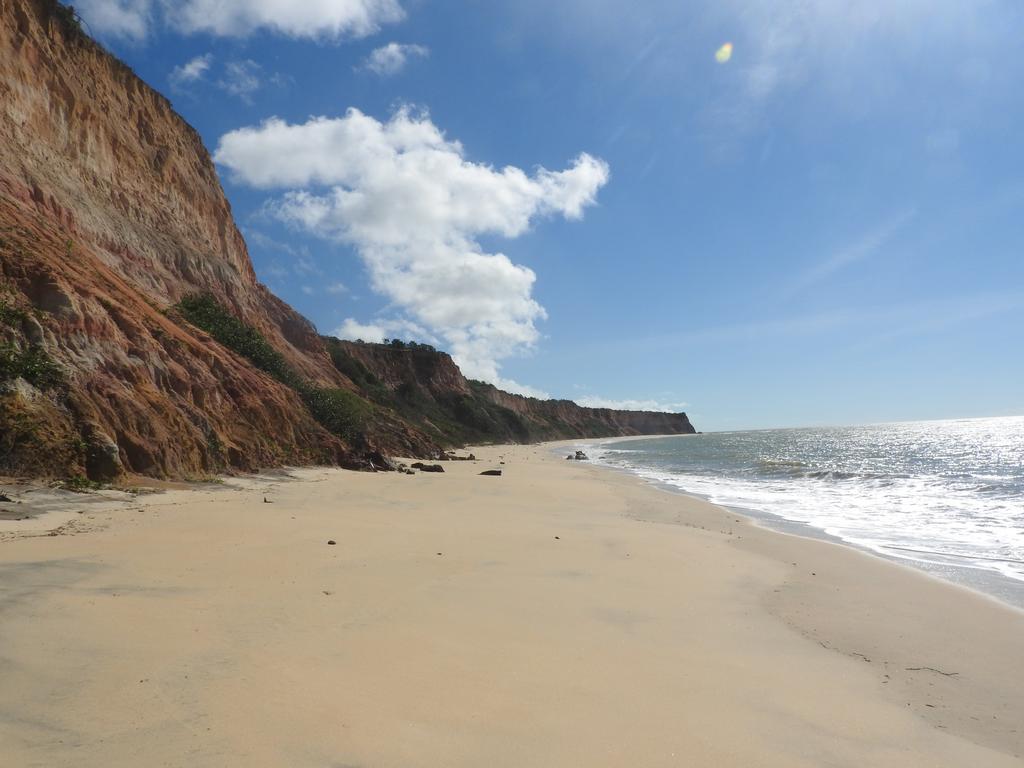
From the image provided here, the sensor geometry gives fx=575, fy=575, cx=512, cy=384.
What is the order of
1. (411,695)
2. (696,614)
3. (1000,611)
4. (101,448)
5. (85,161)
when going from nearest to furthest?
(411,695) → (696,614) → (1000,611) → (101,448) → (85,161)

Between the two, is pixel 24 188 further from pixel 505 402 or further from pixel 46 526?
pixel 505 402

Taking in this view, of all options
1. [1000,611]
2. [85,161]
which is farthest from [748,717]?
[85,161]

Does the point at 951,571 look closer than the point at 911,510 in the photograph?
Yes

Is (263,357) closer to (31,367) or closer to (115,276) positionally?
(115,276)

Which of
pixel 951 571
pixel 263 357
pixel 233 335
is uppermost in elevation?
pixel 233 335

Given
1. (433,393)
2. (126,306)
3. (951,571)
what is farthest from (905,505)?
(433,393)

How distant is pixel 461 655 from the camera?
392cm

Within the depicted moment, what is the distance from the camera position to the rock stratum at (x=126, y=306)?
10.2 meters

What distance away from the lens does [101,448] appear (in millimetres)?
9695

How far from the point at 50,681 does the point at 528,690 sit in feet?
8.15

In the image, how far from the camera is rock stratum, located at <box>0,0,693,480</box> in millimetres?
10164

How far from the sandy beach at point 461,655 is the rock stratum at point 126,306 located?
375cm

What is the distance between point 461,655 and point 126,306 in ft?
47.3

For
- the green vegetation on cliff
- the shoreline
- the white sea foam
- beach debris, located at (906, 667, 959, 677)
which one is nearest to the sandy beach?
beach debris, located at (906, 667, 959, 677)
